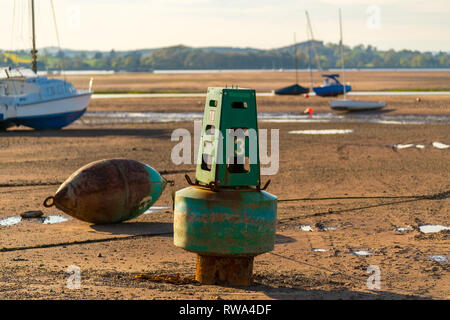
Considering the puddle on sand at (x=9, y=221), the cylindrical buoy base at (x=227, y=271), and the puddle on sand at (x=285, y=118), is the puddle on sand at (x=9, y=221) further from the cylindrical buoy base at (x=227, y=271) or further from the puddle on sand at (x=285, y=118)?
the puddle on sand at (x=285, y=118)

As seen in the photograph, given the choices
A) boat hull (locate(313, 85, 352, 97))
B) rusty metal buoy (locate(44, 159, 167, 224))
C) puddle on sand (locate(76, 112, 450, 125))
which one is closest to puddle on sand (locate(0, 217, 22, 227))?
rusty metal buoy (locate(44, 159, 167, 224))

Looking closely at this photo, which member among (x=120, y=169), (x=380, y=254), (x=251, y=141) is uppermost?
(x=251, y=141)

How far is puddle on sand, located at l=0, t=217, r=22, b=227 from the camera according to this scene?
44.7ft

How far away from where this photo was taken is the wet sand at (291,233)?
9195mm

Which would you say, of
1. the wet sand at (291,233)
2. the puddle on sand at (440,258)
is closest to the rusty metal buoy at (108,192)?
the wet sand at (291,233)

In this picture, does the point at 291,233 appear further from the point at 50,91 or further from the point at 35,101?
the point at 50,91

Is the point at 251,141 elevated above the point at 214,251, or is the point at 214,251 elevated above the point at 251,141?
the point at 251,141

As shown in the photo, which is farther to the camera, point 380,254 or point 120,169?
point 120,169

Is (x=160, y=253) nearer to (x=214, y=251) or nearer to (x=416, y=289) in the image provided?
(x=214, y=251)

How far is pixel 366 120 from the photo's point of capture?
118 ft

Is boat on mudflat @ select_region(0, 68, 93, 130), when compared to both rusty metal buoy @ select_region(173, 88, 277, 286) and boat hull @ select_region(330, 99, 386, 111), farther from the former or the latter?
rusty metal buoy @ select_region(173, 88, 277, 286)

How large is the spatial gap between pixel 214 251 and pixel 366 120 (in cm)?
2815

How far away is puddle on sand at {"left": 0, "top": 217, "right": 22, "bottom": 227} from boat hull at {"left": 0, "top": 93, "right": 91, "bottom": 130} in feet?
64.7
